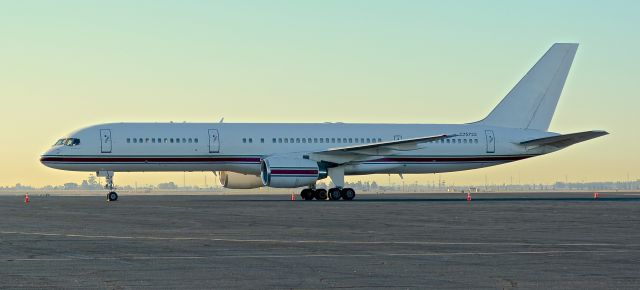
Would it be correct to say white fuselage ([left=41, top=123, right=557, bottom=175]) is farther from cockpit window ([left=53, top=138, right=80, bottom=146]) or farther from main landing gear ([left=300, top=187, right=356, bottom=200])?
main landing gear ([left=300, top=187, right=356, bottom=200])

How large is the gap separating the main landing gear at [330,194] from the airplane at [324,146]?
0.06 meters

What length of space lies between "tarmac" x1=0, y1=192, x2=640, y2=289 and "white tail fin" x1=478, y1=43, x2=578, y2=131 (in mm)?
30252

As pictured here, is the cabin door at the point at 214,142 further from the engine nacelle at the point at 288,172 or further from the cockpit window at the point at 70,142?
the cockpit window at the point at 70,142

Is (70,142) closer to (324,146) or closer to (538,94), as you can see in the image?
(324,146)

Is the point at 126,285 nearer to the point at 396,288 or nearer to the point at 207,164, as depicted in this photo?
the point at 396,288

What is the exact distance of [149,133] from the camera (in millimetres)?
48938

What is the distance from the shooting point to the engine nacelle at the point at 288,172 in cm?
4766

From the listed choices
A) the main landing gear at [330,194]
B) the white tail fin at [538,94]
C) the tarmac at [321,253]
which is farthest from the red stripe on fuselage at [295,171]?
the tarmac at [321,253]

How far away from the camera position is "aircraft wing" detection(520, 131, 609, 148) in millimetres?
51331

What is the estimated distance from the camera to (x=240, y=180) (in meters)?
52.6

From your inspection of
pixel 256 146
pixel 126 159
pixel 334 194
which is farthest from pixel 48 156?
pixel 334 194

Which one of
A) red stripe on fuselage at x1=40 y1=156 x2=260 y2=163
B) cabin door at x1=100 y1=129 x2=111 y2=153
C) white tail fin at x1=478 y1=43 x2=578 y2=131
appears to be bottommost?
red stripe on fuselage at x1=40 y1=156 x2=260 y2=163

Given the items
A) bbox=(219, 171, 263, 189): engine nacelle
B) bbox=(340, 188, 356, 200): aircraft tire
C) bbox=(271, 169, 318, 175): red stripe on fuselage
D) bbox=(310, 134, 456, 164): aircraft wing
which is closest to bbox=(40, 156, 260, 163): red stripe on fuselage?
bbox=(219, 171, 263, 189): engine nacelle

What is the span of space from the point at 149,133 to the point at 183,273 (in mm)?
36410
